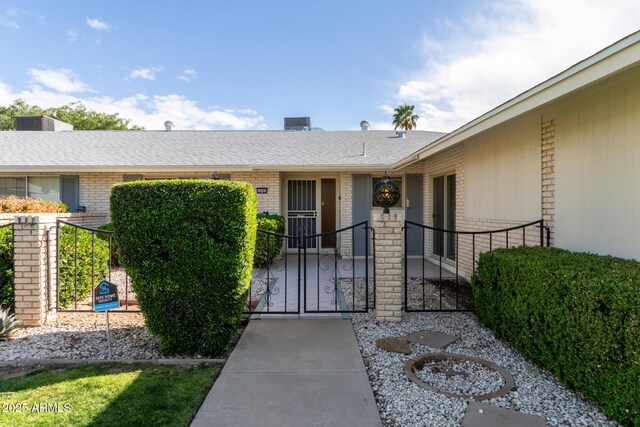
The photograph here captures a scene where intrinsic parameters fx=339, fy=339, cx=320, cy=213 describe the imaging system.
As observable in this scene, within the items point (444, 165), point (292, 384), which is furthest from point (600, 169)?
point (444, 165)

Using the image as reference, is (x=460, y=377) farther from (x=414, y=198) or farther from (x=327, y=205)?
(x=327, y=205)

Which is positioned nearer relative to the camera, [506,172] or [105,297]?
[105,297]

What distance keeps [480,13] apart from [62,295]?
31.4ft

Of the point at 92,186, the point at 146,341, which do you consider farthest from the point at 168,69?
the point at 146,341

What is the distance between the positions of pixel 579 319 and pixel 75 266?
632cm

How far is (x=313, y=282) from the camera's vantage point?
23.8 ft

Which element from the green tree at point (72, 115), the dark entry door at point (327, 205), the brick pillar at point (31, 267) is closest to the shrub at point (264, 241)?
the dark entry door at point (327, 205)

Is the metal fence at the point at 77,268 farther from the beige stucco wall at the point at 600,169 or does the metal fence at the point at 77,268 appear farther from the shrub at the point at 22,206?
the beige stucco wall at the point at 600,169

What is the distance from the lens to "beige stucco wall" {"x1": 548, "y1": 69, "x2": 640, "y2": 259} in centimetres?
344

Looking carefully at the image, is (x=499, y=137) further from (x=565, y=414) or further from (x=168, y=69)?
(x=168, y=69)

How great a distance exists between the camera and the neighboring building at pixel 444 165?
11.7 feet

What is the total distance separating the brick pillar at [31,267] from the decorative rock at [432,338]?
4.89 metres

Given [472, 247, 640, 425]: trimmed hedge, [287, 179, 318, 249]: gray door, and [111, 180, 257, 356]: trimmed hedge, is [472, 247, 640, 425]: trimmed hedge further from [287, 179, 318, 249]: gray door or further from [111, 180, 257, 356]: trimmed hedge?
[287, 179, 318, 249]: gray door

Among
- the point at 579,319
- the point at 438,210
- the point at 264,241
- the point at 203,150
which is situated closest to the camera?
the point at 579,319
